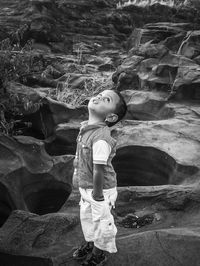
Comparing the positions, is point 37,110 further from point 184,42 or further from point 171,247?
point 184,42

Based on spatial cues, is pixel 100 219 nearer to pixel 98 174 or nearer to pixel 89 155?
pixel 98 174

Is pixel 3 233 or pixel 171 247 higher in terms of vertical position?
pixel 171 247

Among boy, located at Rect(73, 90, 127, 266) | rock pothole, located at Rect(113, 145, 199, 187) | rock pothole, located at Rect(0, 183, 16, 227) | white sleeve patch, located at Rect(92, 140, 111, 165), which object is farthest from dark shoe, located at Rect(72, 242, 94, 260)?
rock pothole, located at Rect(113, 145, 199, 187)

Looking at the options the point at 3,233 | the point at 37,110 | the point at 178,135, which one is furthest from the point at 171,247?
the point at 37,110

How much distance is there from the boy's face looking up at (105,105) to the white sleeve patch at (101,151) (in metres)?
0.25

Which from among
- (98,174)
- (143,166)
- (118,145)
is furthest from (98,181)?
(143,166)

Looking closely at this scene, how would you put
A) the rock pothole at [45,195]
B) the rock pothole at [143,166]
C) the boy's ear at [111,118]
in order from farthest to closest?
the rock pothole at [143,166] < the rock pothole at [45,195] < the boy's ear at [111,118]

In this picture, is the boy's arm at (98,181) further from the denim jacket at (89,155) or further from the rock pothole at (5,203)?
the rock pothole at (5,203)

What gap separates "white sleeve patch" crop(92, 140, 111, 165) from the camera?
2.61 m

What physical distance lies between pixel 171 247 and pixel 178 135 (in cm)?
293

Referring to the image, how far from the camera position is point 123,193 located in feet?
13.7

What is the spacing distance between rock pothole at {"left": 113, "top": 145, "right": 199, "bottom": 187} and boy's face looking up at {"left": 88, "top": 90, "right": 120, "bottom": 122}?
249cm

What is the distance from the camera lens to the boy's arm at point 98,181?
8.62ft

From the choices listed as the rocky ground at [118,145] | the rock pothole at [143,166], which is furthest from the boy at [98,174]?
the rock pothole at [143,166]
